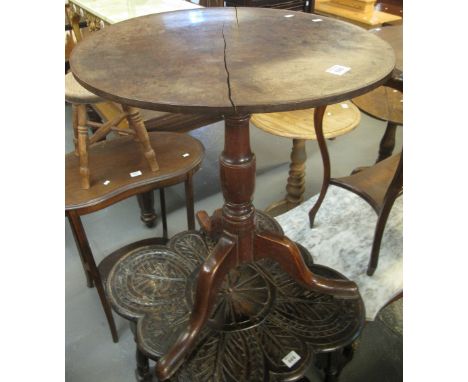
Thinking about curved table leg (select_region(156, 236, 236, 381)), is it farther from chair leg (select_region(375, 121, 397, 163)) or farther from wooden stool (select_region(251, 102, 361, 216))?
chair leg (select_region(375, 121, 397, 163))

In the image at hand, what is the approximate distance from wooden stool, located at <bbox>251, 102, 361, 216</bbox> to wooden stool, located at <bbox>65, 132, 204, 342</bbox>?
406 mm

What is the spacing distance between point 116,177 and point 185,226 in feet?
2.33

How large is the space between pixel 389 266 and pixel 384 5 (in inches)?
172

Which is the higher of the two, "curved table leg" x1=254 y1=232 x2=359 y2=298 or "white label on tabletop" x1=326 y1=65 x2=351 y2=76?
"white label on tabletop" x1=326 y1=65 x2=351 y2=76

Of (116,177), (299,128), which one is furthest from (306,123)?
(116,177)

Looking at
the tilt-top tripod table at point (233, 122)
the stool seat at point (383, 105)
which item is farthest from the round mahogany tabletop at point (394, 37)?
the stool seat at point (383, 105)

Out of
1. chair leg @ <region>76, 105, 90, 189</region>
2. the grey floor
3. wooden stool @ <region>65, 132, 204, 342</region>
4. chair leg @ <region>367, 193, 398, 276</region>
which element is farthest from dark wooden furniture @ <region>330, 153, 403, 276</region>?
chair leg @ <region>76, 105, 90, 189</region>

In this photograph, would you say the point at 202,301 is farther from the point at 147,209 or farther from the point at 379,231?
the point at 147,209

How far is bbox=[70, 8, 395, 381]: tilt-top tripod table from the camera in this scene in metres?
0.79

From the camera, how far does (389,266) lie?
1.62 meters

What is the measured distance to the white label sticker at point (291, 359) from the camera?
114cm

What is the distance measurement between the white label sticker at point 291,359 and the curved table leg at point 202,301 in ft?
0.85

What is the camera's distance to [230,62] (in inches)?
35.6

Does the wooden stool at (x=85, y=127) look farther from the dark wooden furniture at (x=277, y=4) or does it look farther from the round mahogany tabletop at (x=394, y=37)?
the dark wooden furniture at (x=277, y=4)
